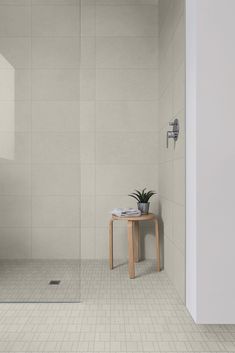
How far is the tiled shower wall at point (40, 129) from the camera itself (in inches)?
92.2

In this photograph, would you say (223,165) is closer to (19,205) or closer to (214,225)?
(214,225)

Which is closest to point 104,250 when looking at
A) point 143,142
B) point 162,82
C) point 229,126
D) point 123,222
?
point 123,222

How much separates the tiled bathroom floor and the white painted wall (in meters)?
0.16

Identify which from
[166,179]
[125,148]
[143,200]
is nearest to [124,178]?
[125,148]

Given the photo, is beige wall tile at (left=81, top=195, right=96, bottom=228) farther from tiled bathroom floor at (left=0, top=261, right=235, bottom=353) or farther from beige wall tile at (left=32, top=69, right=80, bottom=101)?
beige wall tile at (left=32, top=69, right=80, bottom=101)

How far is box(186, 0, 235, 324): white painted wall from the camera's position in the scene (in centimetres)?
201

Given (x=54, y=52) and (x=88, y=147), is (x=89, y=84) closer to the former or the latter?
(x=88, y=147)

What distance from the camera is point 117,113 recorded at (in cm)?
359

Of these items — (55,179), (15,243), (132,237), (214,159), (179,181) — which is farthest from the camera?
(132,237)

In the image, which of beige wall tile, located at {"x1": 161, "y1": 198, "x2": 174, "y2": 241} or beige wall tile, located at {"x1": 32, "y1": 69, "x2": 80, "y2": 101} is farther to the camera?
beige wall tile, located at {"x1": 161, "y1": 198, "x2": 174, "y2": 241}

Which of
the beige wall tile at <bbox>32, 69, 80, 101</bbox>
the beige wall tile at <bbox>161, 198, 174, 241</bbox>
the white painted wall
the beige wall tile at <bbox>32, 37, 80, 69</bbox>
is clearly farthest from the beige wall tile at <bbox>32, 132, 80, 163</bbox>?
the beige wall tile at <bbox>161, 198, 174, 241</bbox>

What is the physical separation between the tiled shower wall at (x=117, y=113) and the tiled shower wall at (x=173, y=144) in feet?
0.61

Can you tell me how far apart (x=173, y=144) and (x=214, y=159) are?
777mm

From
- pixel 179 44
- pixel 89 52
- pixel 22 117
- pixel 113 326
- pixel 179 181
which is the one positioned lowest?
pixel 113 326
